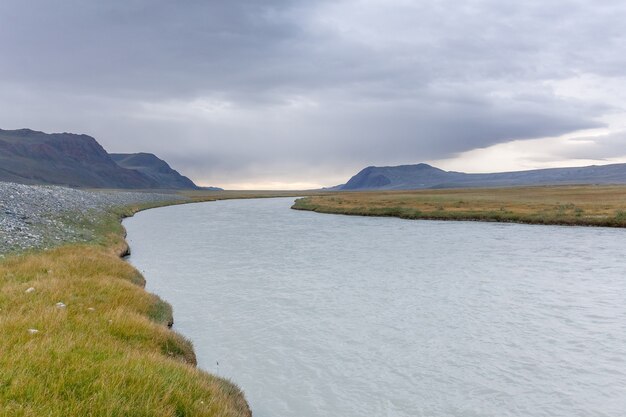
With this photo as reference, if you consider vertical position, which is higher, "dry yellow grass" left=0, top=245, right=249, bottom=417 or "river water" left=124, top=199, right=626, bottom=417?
"dry yellow grass" left=0, top=245, right=249, bottom=417

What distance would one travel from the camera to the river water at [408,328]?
405 inches

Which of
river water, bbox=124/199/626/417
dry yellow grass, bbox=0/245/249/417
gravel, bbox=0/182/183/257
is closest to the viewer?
dry yellow grass, bbox=0/245/249/417

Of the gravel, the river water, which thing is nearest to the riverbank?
the river water

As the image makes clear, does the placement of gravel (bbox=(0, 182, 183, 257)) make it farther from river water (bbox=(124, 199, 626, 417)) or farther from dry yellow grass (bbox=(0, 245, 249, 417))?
dry yellow grass (bbox=(0, 245, 249, 417))

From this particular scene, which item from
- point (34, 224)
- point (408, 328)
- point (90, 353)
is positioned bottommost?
point (408, 328)

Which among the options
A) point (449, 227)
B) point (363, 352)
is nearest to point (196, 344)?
point (363, 352)

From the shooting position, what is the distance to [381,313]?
55.9 ft

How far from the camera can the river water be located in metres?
10.3

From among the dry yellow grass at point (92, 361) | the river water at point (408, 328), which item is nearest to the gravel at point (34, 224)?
the river water at point (408, 328)

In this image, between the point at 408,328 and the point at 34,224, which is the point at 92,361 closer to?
the point at 408,328

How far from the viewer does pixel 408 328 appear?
15250mm

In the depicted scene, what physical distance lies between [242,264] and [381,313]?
13.2 meters

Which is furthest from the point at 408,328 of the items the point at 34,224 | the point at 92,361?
the point at 34,224

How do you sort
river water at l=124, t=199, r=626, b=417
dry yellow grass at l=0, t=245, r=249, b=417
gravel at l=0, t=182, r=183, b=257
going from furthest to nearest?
gravel at l=0, t=182, r=183, b=257 < river water at l=124, t=199, r=626, b=417 < dry yellow grass at l=0, t=245, r=249, b=417
